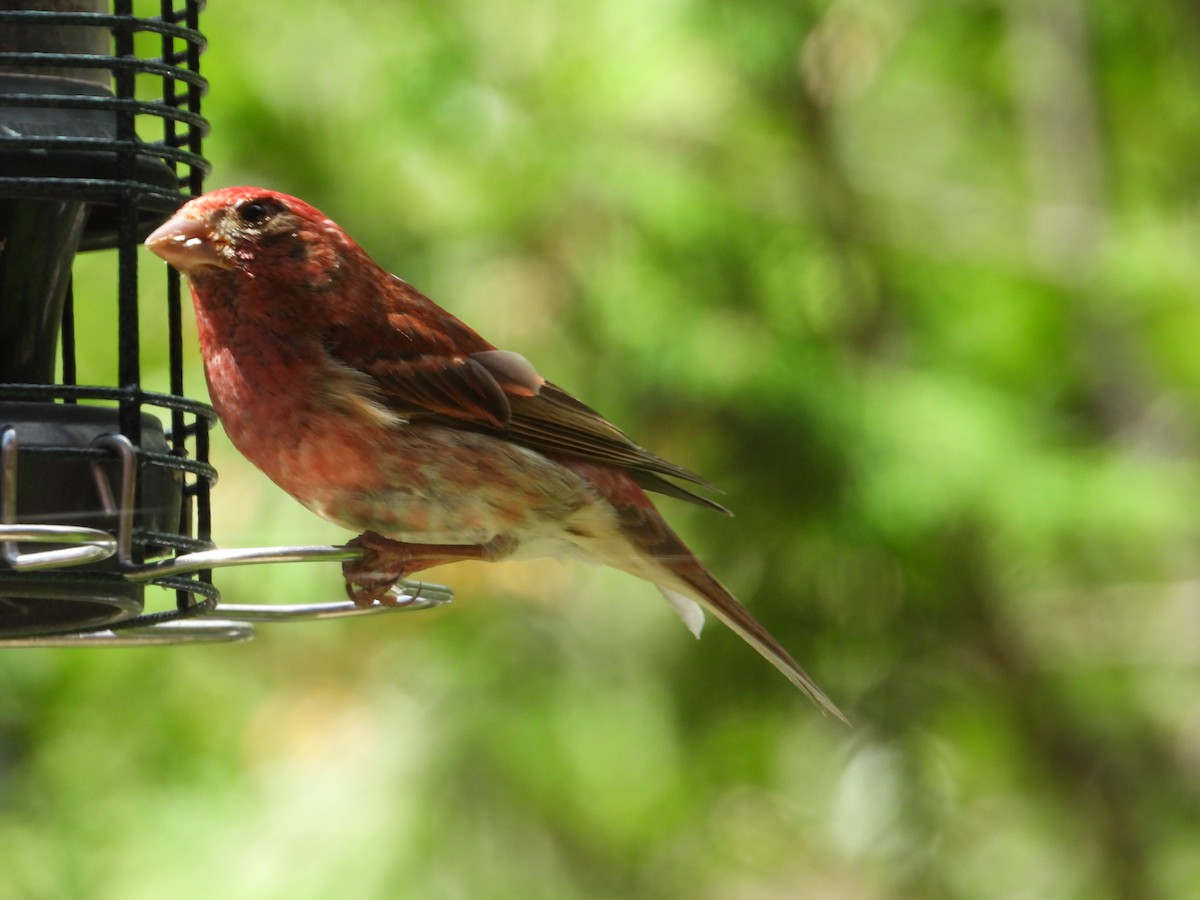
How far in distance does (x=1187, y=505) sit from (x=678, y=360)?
2.12 m

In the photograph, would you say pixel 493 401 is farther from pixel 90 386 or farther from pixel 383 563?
pixel 90 386

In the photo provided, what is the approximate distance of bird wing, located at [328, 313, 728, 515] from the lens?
3.99 m

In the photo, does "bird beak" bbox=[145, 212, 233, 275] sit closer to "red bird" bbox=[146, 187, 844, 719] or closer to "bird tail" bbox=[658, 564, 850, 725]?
"red bird" bbox=[146, 187, 844, 719]

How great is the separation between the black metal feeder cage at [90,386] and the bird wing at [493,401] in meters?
0.43

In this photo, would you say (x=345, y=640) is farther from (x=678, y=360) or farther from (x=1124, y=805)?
(x=1124, y=805)

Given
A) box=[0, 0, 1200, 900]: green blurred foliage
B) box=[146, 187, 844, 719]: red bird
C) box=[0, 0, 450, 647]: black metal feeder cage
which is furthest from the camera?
box=[0, 0, 1200, 900]: green blurred foliage

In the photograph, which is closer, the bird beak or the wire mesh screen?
the wire mesh screen

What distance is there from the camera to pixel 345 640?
6855 mm

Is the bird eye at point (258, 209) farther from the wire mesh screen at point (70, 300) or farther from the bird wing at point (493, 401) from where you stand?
the bird wing at point (493, 401)

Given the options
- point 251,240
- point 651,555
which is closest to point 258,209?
point 251,240

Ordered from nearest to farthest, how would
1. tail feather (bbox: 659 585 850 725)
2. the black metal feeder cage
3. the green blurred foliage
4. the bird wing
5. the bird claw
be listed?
1. the black metal feeder cage
2. the bird claw
3. the bird wing
4. tail feather (bbox: 659 585 850 725)
5. the green blurred foliage

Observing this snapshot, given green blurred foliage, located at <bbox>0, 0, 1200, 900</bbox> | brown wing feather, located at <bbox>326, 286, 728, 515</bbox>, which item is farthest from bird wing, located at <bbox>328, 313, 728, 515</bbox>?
green blurred foliage, located at <bbox>0, 0, 1200, 900</bbox>

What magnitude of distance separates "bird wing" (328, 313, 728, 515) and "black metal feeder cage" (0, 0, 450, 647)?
43 centimetres

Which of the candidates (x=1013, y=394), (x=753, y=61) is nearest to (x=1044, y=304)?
(x=1013, y=394)
